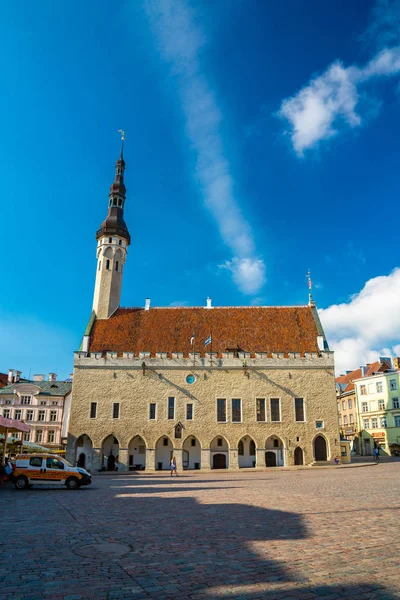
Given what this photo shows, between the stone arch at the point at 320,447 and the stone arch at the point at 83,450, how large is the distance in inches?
729

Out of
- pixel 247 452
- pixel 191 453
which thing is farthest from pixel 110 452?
pixel 247 452

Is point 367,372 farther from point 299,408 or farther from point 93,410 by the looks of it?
point 93,410

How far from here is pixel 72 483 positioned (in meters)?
18.5

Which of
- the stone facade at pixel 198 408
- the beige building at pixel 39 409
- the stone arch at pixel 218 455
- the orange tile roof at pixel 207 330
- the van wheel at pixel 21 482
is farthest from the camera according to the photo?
the beige building at pixel 39 409

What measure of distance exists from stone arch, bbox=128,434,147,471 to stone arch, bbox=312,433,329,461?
1412 cm

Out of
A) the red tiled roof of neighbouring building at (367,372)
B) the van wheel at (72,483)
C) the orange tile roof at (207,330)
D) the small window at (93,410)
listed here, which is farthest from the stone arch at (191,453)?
the red tiled roof of neighbouring building at (367,372)

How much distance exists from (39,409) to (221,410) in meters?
24.7

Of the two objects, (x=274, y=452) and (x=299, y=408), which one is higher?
(x=299, y=408)

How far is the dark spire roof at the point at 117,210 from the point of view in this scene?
150ft

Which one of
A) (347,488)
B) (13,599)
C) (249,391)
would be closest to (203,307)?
(249,391)

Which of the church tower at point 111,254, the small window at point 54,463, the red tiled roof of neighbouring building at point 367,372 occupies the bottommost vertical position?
the small window at point 54,463

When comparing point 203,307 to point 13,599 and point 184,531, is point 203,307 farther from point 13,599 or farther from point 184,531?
point 13,599

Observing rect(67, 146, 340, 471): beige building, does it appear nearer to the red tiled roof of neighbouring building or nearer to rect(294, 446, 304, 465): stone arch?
rect(294, 446, 304, 465): stone arch

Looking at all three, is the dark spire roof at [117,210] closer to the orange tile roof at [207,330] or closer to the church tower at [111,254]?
the church tower at [111,254]
